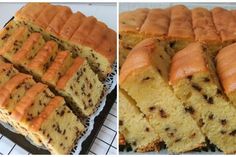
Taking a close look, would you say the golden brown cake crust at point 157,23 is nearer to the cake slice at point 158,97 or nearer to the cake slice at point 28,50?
the cake slice at point 158,97

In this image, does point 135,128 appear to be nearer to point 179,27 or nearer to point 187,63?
point 187,63

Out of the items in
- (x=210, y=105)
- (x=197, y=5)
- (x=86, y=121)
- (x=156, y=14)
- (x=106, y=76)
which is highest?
(x=197, y=5)

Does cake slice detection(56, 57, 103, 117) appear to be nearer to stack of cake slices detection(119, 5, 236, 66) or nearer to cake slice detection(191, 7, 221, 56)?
stack of cake slices detection(119, 5, 236, 66)

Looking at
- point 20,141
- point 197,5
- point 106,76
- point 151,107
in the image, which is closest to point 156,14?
point 197,5

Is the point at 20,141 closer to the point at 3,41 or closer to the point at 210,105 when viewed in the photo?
the point at 3,41

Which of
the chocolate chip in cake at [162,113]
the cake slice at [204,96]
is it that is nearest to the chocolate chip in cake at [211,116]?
the cake slice at [204,96]

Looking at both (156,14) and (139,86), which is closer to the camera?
(139,86)

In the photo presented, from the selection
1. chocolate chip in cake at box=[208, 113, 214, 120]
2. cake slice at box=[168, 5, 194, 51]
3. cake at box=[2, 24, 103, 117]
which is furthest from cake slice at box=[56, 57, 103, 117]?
chocolate chip in cake at box=[208, 113, 214, 120]
